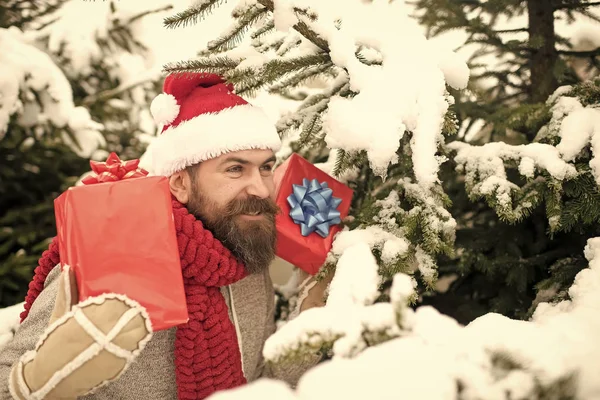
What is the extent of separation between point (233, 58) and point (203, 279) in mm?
659

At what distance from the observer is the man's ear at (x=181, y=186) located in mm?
1556

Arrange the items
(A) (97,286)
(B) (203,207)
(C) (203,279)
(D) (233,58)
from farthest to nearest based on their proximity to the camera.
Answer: (B) (203,207) → (C) (203,279) → (D) (233,58) → (A) (97,286)

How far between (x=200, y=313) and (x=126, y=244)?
37cm

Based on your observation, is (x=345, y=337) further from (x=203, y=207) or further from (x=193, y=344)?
(x=203, y=207)

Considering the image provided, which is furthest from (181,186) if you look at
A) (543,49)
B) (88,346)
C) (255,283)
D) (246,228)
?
(543,49)

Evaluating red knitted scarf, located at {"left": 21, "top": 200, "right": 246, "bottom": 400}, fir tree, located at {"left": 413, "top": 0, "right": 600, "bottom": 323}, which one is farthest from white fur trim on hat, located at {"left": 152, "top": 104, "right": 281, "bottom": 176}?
fir tree, located at {"left": 413, "top": 0, "right": 600, "bottom": 323}

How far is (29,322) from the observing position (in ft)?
4.17

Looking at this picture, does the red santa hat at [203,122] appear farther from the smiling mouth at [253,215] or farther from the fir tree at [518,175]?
the fir tree at [518,175]

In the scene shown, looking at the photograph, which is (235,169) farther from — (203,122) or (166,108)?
(166,108)

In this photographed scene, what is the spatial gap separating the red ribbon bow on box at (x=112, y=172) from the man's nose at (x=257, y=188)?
1.18ft

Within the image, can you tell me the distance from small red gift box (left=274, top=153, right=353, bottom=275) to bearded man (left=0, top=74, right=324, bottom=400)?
2.2 inches

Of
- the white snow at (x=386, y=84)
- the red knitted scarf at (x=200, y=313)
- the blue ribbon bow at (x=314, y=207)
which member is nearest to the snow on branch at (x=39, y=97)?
the red knitted scarf at (x=200, y=313)

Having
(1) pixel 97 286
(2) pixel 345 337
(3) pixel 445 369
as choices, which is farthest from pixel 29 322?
(3) pixel 445 369

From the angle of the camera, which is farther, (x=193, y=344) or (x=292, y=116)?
(x=292, y=116)
